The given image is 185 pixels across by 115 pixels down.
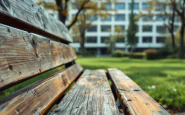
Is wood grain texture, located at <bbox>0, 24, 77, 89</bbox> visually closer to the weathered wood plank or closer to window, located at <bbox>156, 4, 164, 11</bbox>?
the weathered wood plank

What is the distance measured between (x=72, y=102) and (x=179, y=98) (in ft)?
7.19

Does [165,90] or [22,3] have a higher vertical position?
[22,3]

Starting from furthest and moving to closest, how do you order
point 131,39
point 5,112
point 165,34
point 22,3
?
1. point 165,34
2. point 131,39
3. point 22,3
4. point 5,112

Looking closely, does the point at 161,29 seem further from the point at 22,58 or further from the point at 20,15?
the point at 22,58

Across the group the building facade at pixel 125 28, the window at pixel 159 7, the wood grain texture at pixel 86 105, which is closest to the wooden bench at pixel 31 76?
the wood grain texture at pixel 86 105

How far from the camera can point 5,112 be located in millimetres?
750

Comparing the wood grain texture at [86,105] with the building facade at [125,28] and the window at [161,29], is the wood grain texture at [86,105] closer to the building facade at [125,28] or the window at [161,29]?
the window at [161,29]

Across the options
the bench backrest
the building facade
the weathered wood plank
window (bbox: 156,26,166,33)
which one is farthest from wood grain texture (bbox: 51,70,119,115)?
the building facade

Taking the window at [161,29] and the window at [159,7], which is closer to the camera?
the window at [159,7]

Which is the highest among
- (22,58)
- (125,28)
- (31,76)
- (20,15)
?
(125,28)

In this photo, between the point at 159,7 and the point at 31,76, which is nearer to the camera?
the point at 31,76

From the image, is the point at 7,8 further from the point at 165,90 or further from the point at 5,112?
the point at 165,90

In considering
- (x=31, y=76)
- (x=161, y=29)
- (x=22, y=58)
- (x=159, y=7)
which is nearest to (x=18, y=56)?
(x=22, y=58)

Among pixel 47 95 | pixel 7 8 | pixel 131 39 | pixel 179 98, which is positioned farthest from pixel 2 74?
pixel 131 39
